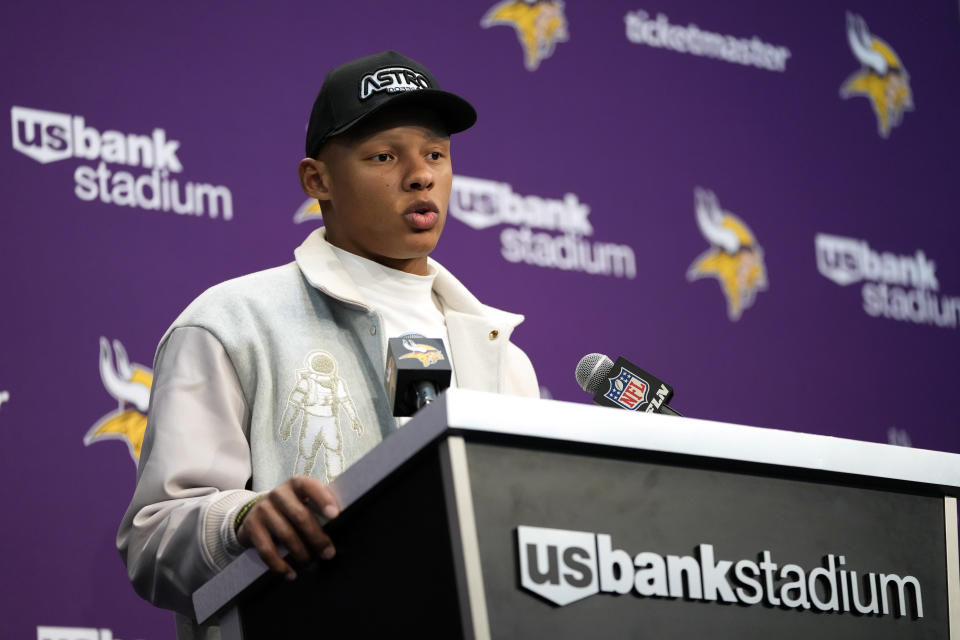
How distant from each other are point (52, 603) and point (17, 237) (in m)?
0.64

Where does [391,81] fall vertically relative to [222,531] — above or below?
above

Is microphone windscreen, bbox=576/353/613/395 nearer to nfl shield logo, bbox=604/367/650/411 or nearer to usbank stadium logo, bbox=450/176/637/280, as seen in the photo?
nfl shield logo, bbox=604/367/650/411

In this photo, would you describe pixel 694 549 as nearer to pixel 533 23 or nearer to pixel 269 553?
pixel 269 553

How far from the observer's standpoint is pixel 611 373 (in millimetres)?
1396

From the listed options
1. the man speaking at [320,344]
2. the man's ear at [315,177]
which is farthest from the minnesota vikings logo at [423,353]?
the man's ear at [315,177]

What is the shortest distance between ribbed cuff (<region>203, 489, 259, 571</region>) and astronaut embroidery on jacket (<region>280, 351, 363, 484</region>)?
→ 301 mm

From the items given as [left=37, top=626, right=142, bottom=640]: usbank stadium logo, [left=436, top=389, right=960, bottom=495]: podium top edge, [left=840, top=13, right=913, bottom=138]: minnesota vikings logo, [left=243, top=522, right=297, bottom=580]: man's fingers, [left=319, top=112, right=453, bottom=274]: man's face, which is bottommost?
[left=37, top=626, right=142, bottom=640]: usbank stadium logo

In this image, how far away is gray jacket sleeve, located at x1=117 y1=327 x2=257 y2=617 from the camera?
47.8 inches

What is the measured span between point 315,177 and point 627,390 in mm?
666

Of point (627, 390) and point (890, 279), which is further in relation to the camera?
point (890, 279)

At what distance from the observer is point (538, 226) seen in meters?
2.76

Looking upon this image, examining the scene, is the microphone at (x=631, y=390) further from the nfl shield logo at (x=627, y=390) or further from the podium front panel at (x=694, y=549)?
the podium front panel at (x=694, y=549)

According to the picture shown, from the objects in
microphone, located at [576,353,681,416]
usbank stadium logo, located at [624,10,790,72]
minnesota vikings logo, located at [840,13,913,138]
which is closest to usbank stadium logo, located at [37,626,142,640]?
microphone, located at [576,353,681,416]

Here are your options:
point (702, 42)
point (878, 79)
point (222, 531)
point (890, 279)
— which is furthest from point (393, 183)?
point (878, 79)
